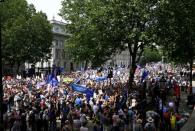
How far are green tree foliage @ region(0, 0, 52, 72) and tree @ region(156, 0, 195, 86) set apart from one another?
35.4m

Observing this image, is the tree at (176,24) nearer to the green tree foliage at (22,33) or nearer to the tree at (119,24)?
the tree at (119,24)

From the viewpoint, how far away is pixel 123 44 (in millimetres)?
38281

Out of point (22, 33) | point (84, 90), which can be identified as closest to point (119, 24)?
point (84, 90)

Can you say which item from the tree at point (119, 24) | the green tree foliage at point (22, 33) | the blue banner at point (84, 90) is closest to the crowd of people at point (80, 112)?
the blue banner at point (84, 90)

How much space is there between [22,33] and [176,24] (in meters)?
38.0

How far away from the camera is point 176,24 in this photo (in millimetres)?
36438

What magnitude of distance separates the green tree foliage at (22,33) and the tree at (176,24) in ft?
116

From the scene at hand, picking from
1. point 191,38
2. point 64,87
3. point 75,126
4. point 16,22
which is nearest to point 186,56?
point 191,38

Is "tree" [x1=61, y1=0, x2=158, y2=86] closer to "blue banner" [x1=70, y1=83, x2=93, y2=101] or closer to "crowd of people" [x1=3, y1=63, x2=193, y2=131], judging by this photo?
"crowd of people" [x1=3, y1=63, x2=193, y2=131]

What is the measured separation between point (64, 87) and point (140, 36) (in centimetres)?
747

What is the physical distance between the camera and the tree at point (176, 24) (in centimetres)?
3541

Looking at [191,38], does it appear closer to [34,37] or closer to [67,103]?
[67,103]

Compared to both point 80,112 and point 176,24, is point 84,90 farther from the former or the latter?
point 176,24

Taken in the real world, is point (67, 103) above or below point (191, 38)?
below
